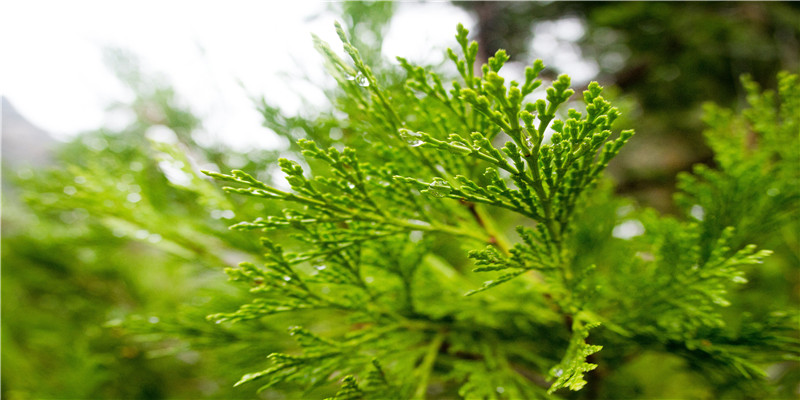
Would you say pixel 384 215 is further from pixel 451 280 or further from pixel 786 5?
pixel 786 5

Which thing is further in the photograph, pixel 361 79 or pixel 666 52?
pixel 666 52

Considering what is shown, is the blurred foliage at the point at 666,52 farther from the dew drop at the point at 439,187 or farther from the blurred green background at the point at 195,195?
the dew drop at the point at 439,187

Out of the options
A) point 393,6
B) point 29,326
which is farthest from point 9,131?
point 393,6

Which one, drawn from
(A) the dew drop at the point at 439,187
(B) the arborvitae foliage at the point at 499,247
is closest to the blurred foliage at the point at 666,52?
(B) the arborvitae foliage at the point at 499,247

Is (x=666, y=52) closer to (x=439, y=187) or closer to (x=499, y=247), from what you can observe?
(x=499, y=247)

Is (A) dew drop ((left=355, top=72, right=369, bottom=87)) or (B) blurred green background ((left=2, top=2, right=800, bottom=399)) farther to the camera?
(B) blurred green background ((left=2, top=2, right=800, bottom=399))

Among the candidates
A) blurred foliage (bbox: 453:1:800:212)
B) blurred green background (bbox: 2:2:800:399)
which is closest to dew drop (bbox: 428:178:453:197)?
blurred green background (bbox: 2:2:800:399)

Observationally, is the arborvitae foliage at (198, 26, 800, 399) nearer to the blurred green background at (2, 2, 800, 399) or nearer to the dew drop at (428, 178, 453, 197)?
the dew drop at (428, 178, 453, 197)

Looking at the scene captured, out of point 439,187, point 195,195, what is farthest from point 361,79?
point 195,195
